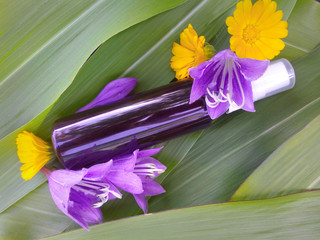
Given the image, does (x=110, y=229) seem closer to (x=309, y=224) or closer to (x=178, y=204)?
(x=178, y=204)

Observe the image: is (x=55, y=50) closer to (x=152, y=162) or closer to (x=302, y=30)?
(x=152, y=162)

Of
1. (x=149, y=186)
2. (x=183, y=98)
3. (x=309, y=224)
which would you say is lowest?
(x=309, y=224)

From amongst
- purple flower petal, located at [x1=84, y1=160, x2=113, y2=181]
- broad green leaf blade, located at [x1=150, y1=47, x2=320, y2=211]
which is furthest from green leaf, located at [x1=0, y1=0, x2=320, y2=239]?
purple flower petal, located at [x1=84, y1=160, x2=113, y2=181]

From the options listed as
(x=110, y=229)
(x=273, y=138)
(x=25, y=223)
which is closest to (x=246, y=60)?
(x=273, y=138)

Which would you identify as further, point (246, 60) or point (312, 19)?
point (312, 19)

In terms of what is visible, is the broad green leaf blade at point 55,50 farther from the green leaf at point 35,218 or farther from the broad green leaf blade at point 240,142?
the broad green leaf blade at point 240,142

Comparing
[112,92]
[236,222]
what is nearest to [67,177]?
[112,92]
